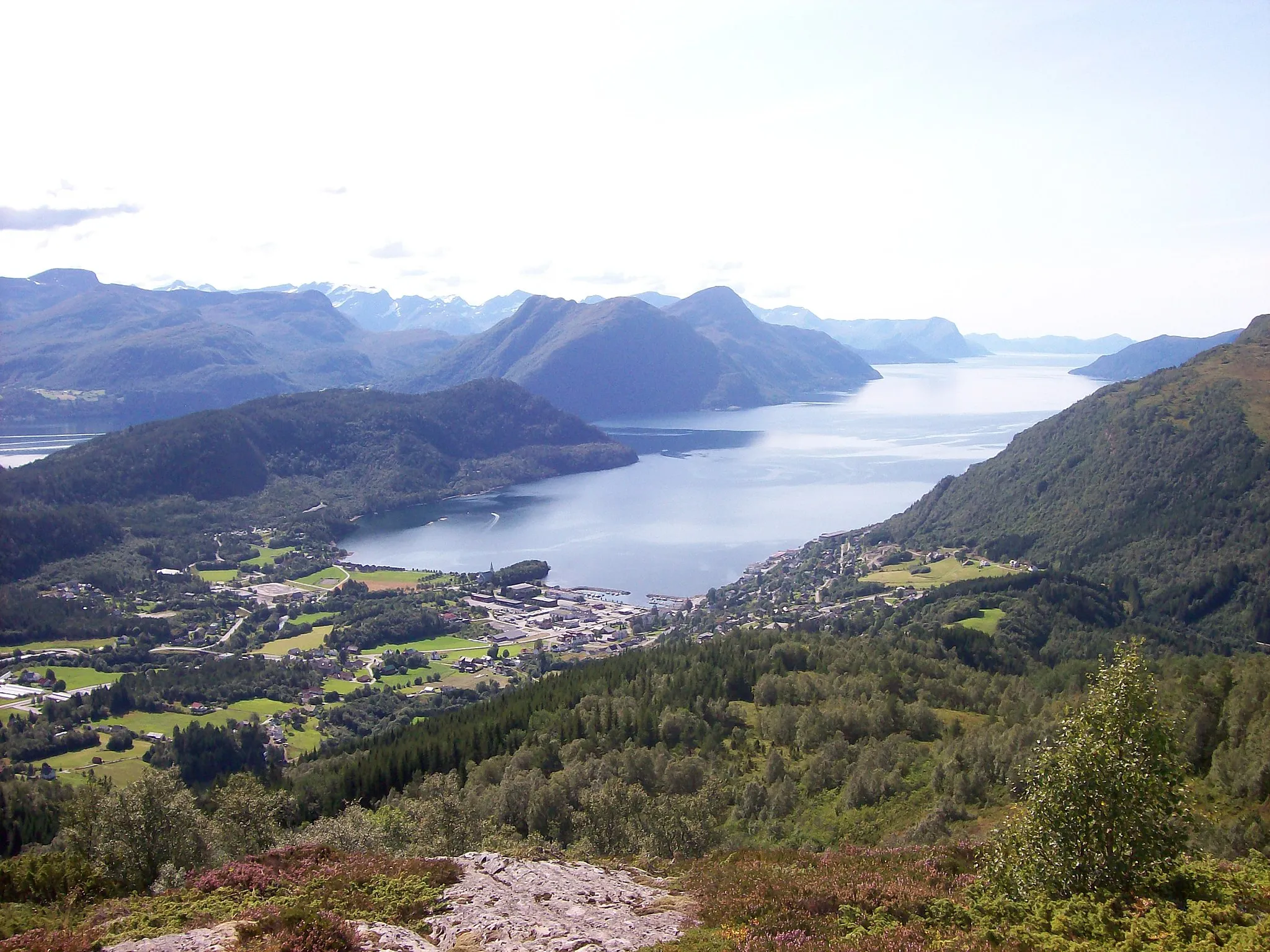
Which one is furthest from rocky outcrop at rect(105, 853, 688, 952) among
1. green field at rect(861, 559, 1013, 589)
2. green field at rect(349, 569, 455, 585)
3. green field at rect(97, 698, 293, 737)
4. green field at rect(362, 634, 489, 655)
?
green field at rect(349, 569, 455, 585)


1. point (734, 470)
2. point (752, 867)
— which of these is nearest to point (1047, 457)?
point (734, 470)

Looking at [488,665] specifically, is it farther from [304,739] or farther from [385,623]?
[304,739]

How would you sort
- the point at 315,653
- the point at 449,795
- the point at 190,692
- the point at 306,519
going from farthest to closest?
the point at 306,519, the point at 315,653, the point at 190,692, the point at 449,795

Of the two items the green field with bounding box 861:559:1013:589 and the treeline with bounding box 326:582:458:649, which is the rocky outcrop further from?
the green field with bounding box 861:559:1013:589

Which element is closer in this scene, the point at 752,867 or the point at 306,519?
the point at 752,867

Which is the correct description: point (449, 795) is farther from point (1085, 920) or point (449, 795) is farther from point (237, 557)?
point (237, 557)
